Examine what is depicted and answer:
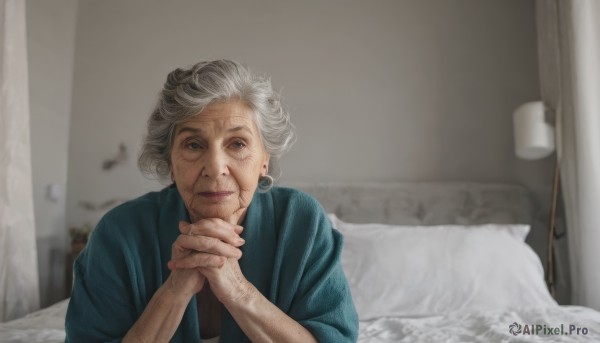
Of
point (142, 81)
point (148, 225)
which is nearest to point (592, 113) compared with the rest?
point (148, 225)

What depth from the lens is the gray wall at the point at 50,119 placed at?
260 centimetres

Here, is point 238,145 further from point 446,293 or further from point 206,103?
point 446,293

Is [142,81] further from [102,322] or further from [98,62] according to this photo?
[102,322]

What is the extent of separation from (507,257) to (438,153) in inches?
34.4

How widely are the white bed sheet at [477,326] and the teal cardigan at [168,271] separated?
1.62ft

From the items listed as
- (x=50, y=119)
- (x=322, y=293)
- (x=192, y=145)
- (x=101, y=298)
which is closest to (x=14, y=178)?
(x=50, y=119)

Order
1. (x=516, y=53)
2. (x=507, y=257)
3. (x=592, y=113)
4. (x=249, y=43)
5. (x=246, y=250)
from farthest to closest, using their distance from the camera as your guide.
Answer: (x=249, y=43)
(x=516, y=53)
(x=592, y=113)
(x=507, y=257)
(x=246, y=250)

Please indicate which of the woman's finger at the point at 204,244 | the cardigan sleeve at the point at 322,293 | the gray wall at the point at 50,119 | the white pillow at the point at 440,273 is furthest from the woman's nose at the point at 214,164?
the gray wall at the point at 50,119

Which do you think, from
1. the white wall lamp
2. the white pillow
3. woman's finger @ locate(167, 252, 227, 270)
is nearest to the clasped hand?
woman's finger @ locate(167, 252, 227, 270)

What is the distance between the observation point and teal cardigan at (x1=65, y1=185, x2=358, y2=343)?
959mm

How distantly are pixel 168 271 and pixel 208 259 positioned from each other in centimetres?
20

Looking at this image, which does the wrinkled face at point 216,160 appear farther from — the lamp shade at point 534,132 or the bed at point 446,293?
the lamp shade at point 534,132

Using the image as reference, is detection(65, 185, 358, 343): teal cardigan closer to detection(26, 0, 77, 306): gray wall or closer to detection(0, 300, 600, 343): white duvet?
detection(0, 300, 600, 343): white duvet

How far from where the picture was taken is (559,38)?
2.21 meters
